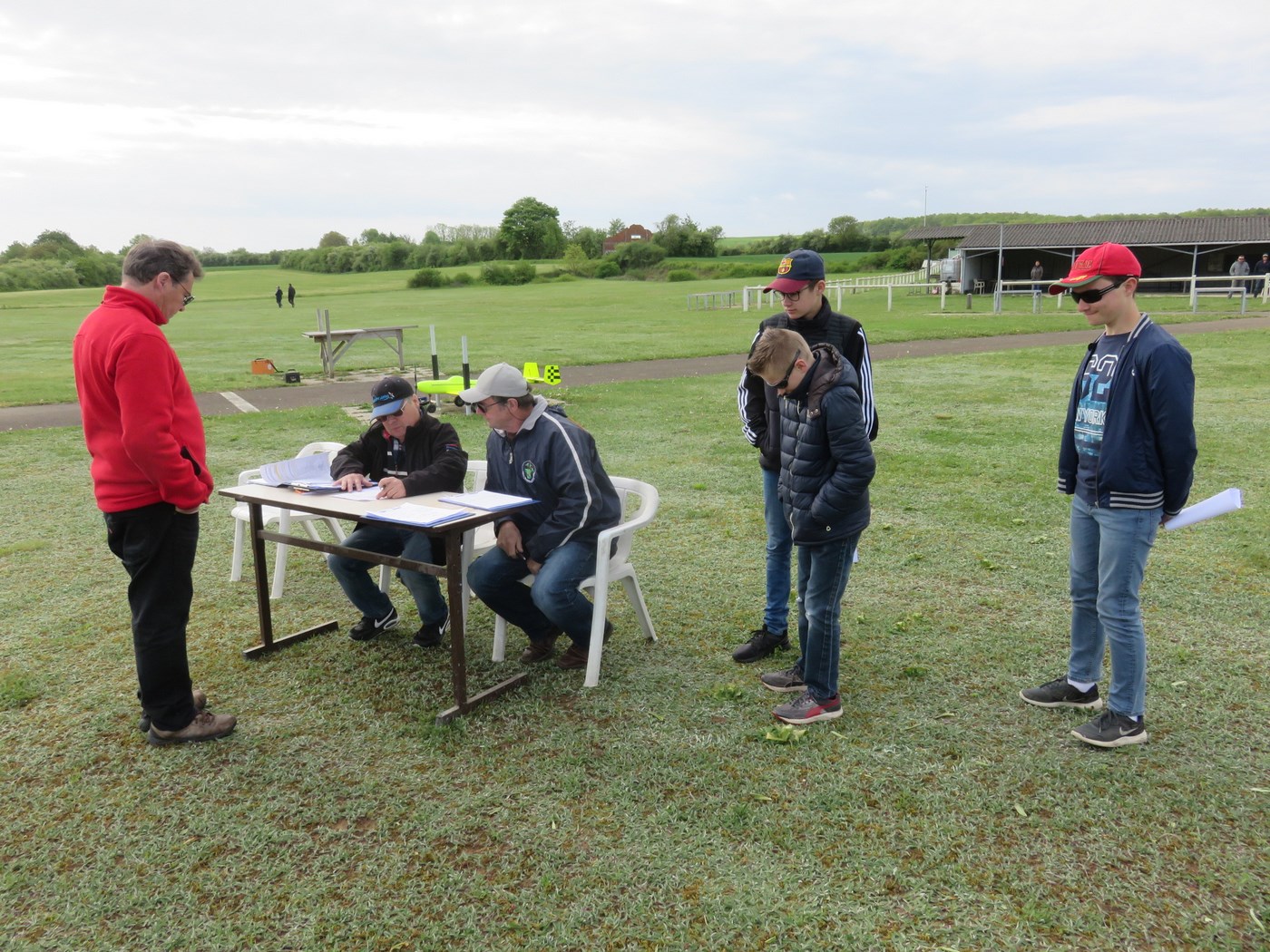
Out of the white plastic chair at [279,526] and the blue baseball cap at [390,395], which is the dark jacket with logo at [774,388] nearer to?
the blue baseball cap at [390,395]

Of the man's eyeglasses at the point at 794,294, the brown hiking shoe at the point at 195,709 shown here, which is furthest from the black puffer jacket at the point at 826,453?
the brown hiking shoe at the point at 195,709

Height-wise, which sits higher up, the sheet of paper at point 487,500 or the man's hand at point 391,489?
the man's hand at point 391,489

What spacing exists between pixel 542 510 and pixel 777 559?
123 cm

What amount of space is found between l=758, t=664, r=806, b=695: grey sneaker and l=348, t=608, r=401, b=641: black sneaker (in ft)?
7.06

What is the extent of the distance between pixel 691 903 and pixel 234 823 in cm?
173

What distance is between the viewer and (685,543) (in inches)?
264

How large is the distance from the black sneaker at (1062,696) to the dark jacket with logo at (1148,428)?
0.96m

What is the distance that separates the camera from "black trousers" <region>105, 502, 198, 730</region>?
3.76 metres

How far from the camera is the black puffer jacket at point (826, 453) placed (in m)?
3.67

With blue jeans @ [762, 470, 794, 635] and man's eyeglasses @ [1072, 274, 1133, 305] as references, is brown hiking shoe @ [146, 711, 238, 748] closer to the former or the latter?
blue jeans @ [762, 470, 794, 635]

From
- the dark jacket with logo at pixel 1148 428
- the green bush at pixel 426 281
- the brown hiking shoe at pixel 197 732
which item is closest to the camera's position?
the dark jacket with logo at pixel 1148 428

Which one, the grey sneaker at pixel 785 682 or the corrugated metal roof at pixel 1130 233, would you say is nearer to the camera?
the grey sneaker at pixel 785 682

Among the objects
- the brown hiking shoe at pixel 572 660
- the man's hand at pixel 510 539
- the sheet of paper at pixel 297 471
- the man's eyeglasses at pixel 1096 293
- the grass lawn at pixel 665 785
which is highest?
the man's eyeglasses at pixel 1096 293

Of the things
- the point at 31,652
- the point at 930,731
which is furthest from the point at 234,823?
the point at 930,731
